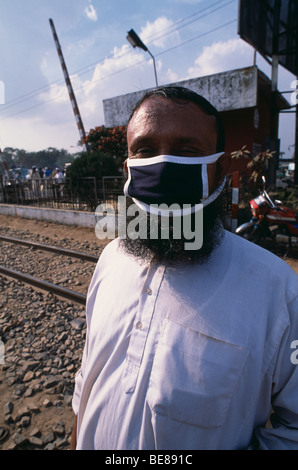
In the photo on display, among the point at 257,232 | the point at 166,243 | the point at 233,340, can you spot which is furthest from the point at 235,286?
the point at 257,232

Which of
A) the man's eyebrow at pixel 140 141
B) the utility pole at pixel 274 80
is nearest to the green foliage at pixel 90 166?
the utility pole at pixel 274 80

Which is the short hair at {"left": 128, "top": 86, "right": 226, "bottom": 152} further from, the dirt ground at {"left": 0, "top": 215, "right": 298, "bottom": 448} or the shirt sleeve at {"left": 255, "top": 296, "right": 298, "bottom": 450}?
the dirt ground at {"left": 0, "top": 215, "right": 298, "bottom": 448}

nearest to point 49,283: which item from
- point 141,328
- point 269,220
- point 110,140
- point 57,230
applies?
point 141,328

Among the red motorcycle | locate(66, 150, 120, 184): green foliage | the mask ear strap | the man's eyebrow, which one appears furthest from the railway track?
locate(66, 150, 120, 184): green foliage

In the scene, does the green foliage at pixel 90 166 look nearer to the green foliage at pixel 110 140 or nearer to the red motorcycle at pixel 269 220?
the green foliage at pixel 110 140

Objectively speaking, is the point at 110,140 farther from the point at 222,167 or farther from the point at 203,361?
the point at 203,361

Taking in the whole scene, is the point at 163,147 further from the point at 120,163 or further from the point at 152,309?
the point at 120,163

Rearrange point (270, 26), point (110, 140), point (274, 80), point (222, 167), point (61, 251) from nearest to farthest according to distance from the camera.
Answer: point (222, 167) < point (61, 251) < point (274, 80) < point (270, 26) < point (110, 140)

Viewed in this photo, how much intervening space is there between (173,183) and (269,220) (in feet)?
18.8

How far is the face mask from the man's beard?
2.7 inches

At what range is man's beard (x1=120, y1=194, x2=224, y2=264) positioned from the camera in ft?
3.63

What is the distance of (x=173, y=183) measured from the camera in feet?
3.48

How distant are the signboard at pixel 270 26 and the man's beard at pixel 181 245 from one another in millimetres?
10213

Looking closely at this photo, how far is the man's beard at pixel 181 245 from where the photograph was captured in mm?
1106
